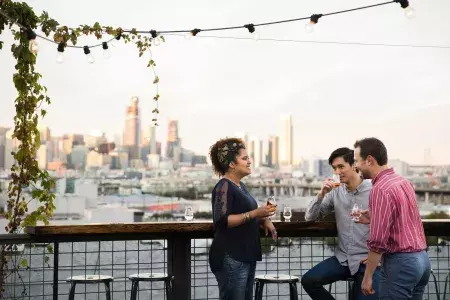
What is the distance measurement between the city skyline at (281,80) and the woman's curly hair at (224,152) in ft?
95.7

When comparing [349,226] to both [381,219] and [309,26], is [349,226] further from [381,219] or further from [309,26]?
[309,26]

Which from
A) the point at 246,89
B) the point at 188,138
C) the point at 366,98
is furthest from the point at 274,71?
the point at 188,138

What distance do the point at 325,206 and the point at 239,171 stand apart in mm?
727


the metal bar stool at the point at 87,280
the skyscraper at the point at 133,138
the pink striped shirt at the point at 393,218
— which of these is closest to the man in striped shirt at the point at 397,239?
the pink striped shirt at the point at 393,218

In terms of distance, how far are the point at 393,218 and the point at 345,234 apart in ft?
3.24

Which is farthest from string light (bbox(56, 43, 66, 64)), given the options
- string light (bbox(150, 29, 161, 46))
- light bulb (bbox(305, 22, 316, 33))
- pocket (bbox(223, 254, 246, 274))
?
pocket (bbox(223, 254, 246, 274))

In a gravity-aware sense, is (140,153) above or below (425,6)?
below

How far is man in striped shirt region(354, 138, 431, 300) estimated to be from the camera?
3.07 meters

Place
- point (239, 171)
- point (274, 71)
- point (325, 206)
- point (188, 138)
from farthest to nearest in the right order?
point (274, 71) → point (188, 138) → point (325, 206) → point (239, 171)

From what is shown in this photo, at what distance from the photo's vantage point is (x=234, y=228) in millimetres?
3830

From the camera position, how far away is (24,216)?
5.75 metres

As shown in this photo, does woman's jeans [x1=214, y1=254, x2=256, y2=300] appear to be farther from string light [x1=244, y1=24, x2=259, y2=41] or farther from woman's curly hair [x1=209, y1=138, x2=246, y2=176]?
string light [x1=244, y1=24, x2=259, y2=41]

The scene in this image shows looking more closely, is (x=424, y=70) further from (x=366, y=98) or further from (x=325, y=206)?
(x=325, y=206)

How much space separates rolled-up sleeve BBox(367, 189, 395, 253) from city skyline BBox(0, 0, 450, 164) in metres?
29.8
